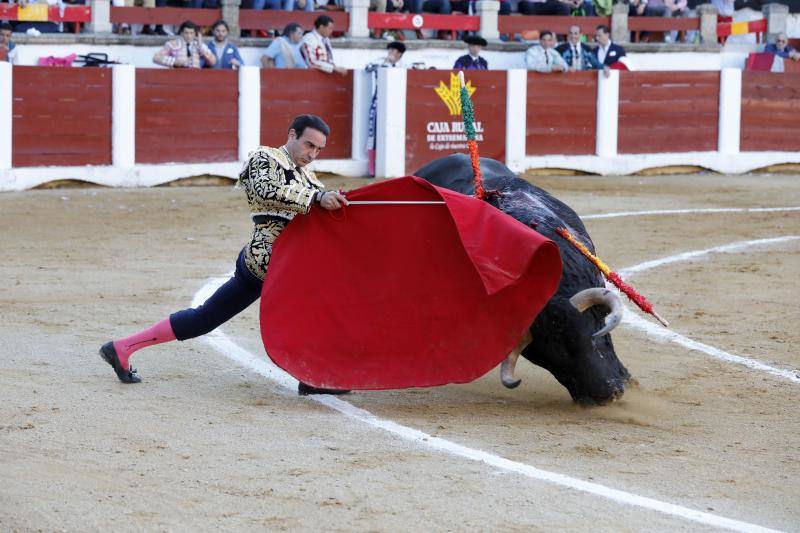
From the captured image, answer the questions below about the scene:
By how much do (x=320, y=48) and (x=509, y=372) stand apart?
9136 mm

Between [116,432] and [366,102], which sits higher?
[366,102]

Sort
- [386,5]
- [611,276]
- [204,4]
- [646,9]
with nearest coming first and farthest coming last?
[611,276], [204,4], [386,5], [646,9]

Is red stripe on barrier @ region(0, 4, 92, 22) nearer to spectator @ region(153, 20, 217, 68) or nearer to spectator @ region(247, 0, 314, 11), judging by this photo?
spectator @ region(153, 20, 217, 68)

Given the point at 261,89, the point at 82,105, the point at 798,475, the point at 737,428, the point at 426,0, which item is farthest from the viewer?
the point at 426,0

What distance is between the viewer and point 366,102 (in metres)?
13.7

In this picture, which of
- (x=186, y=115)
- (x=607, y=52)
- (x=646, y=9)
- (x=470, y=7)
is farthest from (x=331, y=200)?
(x=646, y=9)

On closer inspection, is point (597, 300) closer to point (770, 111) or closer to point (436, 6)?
point (770, 111)

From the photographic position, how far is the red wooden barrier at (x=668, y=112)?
595 inches

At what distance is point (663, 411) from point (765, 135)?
11.6 metres

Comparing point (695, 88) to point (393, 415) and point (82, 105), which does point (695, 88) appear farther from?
point (393, 415)

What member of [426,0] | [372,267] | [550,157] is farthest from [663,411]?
[426,0]

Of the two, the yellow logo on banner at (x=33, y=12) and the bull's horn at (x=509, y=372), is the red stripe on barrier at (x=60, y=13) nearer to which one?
the yellow logo on banner at (x=33, y=12)

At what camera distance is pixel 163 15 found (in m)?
14.5

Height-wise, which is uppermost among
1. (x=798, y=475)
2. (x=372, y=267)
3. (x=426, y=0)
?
(x=426, y=0)
